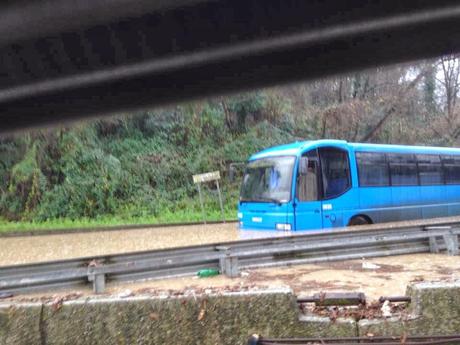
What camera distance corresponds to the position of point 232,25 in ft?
20.3

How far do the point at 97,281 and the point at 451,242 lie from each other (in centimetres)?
714

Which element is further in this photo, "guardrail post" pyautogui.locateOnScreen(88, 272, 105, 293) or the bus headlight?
the bus headlight

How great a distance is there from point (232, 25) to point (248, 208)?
1064 cm

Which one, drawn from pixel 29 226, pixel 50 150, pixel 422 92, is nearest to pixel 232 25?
pixel 29 226

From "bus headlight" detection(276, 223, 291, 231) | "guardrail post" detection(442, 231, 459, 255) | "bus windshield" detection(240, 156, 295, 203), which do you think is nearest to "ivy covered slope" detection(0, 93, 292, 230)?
"bus windshield" detection(240, 156, 295, 203)

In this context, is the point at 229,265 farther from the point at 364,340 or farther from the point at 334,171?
the point at 334,171

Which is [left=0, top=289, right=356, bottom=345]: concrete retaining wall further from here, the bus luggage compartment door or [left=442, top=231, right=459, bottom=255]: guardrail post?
the bus luggage compartment door

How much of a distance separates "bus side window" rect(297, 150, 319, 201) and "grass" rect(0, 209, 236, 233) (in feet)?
35.5

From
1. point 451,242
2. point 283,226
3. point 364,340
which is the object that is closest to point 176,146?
point 283,226

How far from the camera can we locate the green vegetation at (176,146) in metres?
27.9

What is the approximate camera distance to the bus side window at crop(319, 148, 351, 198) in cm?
1619

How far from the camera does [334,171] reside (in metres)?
16.5

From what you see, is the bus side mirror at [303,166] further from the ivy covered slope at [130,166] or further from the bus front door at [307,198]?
the ivy covered slope at [130,166]

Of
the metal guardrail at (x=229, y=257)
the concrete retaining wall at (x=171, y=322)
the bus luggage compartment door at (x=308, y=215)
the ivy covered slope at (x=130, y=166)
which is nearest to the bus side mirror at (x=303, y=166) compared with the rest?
the bus luggage compartment door at (x=308, y=215)
